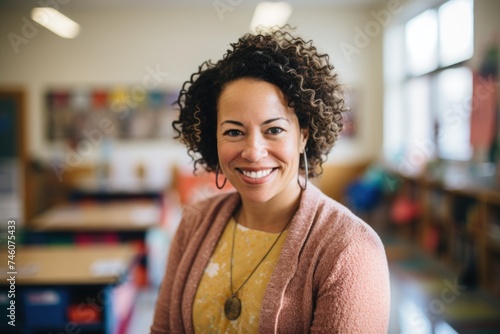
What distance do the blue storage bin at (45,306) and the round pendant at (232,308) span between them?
160 cm

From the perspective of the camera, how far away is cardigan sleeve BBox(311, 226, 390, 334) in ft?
3.48

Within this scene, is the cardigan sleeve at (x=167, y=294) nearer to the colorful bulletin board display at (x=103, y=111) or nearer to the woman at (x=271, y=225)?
the woman at (x=271, y=225)

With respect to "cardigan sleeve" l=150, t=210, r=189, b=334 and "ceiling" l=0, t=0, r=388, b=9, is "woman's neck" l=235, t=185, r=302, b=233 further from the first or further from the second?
"ceiling" l=0, t=0, r=388, b=9

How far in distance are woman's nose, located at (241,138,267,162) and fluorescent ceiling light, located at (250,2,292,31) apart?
610 cm

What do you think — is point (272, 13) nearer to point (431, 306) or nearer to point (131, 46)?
point (131, 46)

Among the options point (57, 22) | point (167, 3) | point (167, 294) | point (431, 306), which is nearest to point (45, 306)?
point (167, 294)

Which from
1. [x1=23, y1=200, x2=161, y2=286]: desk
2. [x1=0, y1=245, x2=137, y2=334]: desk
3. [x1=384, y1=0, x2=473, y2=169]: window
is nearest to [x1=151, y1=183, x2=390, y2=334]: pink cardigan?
[x1=0, y1=245, x2=137, y2=334]: desk

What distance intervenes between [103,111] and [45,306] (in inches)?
213

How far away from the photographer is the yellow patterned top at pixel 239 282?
47.9 inches

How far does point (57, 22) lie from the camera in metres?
7.14

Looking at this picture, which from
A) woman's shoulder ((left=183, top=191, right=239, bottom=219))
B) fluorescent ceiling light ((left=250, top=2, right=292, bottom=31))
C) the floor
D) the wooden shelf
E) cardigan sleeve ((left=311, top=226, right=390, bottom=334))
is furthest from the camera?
fluorescent ceiling light ((left=250, top=2, right=292, bottom=31))

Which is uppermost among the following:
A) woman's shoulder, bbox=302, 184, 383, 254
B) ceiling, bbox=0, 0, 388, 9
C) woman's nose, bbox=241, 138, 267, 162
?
ceiling, bbox=0, 0, 388, 9

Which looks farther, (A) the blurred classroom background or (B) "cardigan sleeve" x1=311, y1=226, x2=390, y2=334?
(A) the blurred classroom background

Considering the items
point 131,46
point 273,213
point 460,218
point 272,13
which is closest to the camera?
point 273,213
